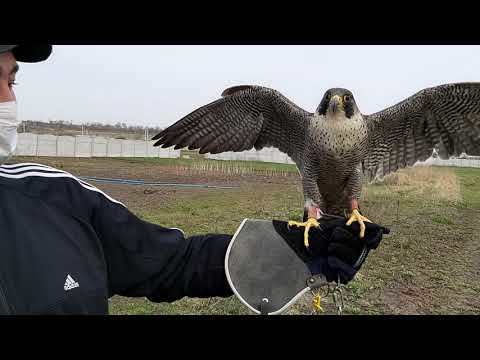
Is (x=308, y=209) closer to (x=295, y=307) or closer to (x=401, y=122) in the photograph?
(x=401, y=122)

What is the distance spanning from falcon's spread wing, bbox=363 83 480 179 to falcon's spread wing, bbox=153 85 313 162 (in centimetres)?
37

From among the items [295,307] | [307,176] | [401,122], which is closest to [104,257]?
[307,176]

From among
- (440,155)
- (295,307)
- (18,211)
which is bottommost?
(295,307)

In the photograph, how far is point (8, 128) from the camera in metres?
0.99

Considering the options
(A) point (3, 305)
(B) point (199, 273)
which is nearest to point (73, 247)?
(A) point (3, 305)

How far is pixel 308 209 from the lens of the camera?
171cm

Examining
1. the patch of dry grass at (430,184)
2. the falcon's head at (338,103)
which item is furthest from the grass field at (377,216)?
the falcon's head at (338,103)

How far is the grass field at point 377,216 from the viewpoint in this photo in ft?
9.87

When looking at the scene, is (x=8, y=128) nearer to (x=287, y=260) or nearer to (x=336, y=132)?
(x=287, y=260)

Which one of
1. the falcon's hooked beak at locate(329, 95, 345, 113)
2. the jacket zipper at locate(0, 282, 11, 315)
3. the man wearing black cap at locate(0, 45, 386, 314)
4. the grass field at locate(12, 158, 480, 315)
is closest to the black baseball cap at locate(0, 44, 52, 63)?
the man wearing black cap at locate(0, 45, 386, 314)

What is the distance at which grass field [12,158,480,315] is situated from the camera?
3010mm

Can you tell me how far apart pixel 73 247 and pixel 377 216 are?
484 cm

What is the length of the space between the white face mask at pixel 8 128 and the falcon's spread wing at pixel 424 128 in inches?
58.4
